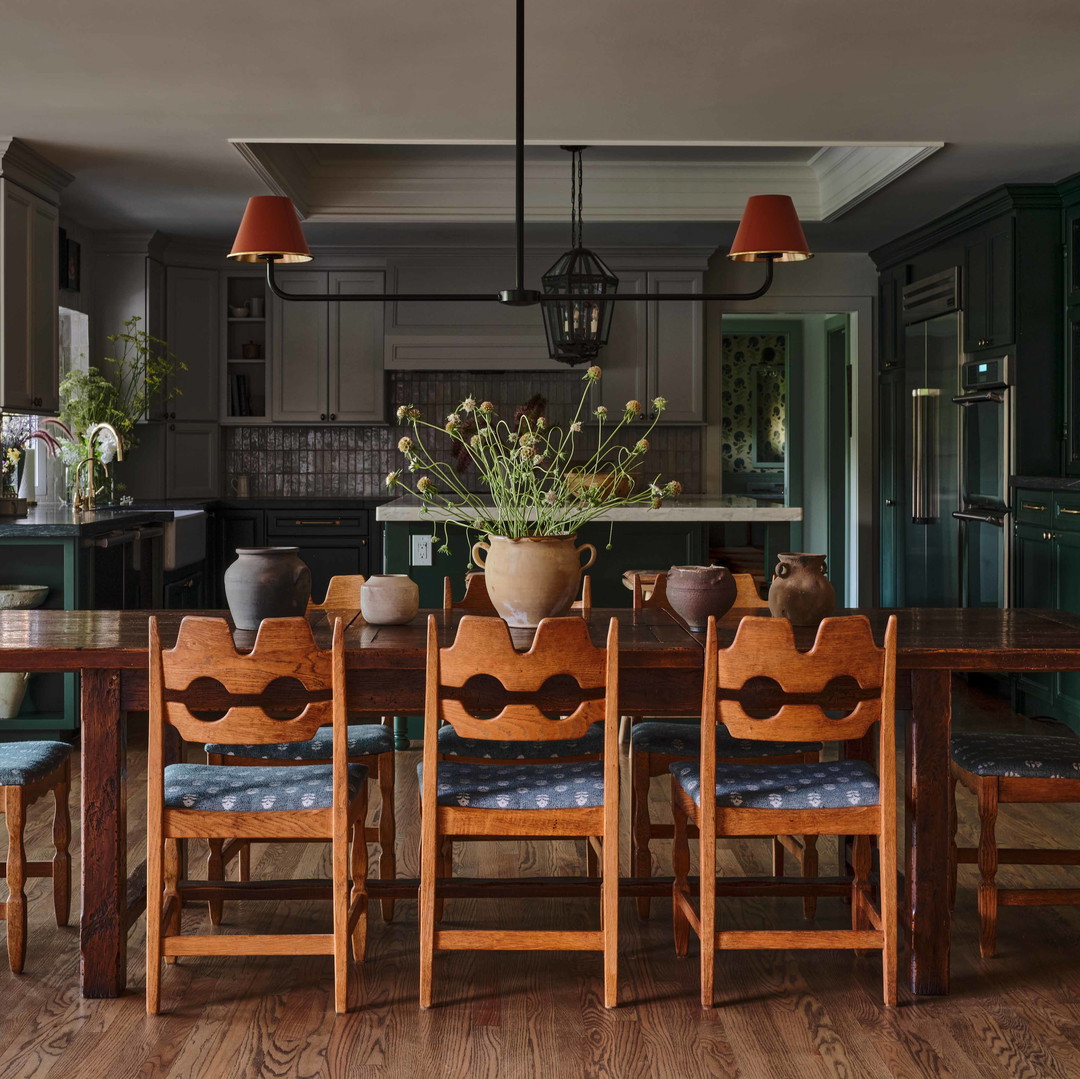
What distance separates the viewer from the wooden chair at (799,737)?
8.16ft

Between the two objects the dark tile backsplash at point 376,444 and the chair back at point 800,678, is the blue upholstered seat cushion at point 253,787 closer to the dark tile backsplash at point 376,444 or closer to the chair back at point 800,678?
the chair back at point 800,678

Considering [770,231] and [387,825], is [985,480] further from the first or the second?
[387,825]

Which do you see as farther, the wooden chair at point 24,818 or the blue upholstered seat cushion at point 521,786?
the wooden chair at point 24,818

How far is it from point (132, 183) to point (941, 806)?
4855mm

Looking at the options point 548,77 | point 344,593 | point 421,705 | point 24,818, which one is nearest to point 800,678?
point 421,705

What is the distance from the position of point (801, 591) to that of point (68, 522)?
10.3 feet

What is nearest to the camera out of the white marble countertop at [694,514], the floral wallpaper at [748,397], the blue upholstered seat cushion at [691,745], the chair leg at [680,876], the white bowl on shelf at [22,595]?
the chair leg at [680,876]

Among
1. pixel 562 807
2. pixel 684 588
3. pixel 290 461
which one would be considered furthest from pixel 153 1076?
pixel 290 461

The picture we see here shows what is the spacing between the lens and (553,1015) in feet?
8.39

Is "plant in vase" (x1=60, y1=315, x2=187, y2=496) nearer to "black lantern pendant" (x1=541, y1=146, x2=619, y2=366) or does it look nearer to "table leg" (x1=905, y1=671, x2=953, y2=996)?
"black lantern pendant" (x1=541, y1=146, x2=619, y2=366)

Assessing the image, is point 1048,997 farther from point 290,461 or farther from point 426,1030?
point 290,461

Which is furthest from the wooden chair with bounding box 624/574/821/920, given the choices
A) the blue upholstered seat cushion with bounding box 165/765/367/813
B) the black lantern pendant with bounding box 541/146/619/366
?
the black lantern pendant with bounding box 541/146/619/366

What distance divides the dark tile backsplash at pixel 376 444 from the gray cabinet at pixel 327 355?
0.32m

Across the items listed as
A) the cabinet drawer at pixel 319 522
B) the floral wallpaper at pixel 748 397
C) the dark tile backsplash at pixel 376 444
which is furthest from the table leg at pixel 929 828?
the floral wallpaper at pixel 748 397
